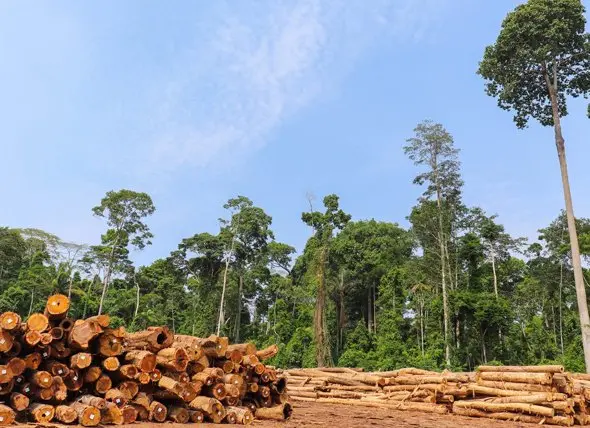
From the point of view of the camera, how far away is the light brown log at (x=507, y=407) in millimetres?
9641

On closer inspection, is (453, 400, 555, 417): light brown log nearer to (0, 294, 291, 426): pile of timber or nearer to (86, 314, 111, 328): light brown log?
(0, 294, 291, 426): pile of timber

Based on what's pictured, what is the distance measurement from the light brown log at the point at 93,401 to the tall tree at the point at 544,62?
16.7 meters

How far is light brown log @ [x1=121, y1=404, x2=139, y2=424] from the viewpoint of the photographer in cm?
655

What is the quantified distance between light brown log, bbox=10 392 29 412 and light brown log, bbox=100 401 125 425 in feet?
A: 3.15

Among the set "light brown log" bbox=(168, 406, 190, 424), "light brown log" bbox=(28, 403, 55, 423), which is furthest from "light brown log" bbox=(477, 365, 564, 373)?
"light brown log" bbox=(28, 403, 55, 423)

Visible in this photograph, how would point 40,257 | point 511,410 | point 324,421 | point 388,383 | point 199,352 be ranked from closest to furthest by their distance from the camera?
point 199,352 → point 324,421 → point 511,410 → point 388,383 → point 40,257

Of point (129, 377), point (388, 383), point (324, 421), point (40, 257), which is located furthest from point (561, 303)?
point (40, 257)

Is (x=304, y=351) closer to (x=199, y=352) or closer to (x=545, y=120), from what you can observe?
(x=545, y=120)

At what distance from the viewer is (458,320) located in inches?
1300

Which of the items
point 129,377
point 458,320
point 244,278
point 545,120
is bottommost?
point 129,377

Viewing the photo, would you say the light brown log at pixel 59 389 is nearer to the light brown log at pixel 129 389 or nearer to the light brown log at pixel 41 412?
the light brown log at pixel 41 412

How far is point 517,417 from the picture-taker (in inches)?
393

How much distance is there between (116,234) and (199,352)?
35.5m

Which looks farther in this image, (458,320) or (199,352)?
(458,320)
